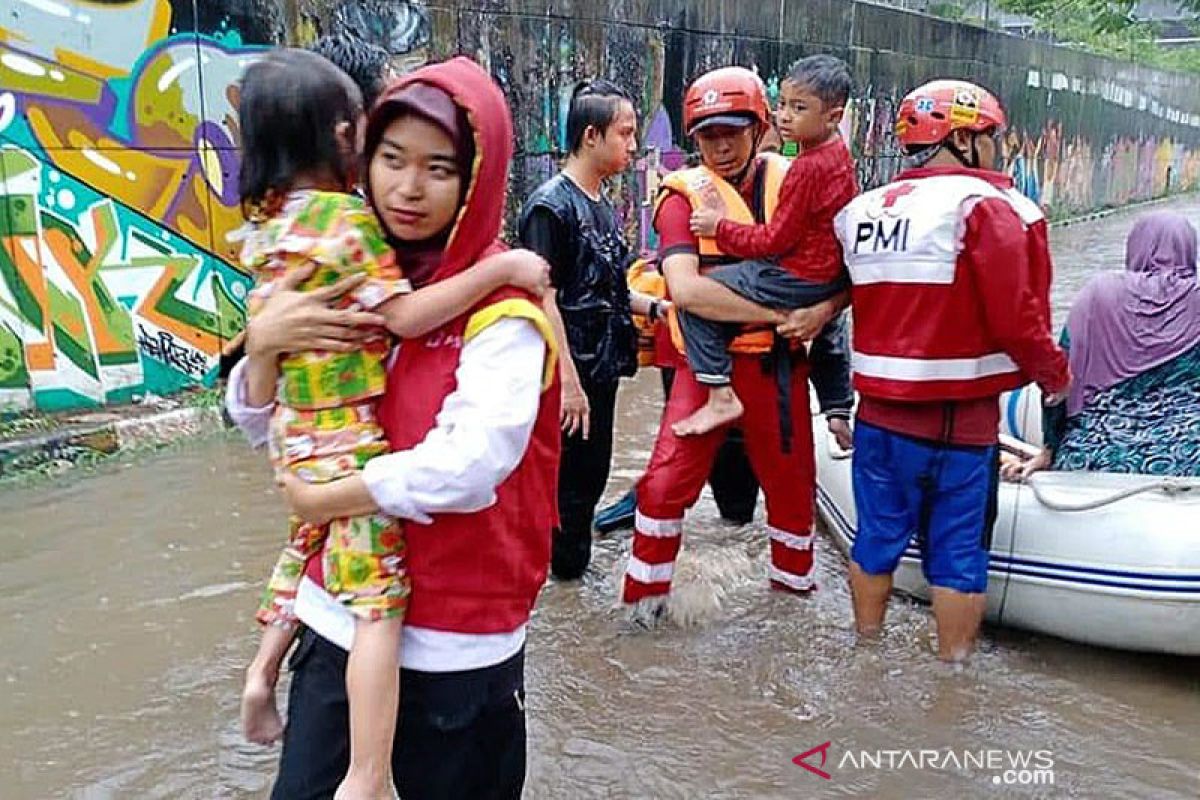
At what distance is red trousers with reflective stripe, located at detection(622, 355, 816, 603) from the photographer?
3941mm

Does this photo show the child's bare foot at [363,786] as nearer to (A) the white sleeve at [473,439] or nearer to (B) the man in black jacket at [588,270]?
(A) the white sleeve at [473,439]

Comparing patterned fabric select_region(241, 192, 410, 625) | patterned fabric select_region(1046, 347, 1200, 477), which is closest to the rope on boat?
patterned fabric select_region(1046, 347, 1200, 477)

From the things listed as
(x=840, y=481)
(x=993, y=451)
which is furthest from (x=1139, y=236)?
(x=840, y=481)

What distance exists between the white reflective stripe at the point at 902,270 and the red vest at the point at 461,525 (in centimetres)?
187

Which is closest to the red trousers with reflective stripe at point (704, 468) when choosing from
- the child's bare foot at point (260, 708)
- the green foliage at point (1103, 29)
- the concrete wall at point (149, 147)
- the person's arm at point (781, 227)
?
the person's arm at point (781, 227)

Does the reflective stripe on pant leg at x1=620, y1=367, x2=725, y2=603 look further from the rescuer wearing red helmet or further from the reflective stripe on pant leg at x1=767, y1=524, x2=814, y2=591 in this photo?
the reflective stripe on pant leg at x1=767, y1=524, x2=814, y2=591

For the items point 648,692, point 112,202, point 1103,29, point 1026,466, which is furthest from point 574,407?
point 1103,29

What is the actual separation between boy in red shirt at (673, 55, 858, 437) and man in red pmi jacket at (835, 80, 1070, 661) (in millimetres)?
137

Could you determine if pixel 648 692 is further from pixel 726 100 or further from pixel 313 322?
pixel 313 322

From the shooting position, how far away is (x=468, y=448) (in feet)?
5.42

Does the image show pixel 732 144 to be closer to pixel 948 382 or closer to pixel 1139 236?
pixel 948 382

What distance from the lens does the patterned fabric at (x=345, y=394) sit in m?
1.76

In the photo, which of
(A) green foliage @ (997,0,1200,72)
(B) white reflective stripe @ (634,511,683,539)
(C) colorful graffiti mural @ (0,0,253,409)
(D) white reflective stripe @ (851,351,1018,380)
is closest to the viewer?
(D) white reflective stripe @ (851,351,1018,380)

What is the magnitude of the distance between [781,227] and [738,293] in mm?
275
